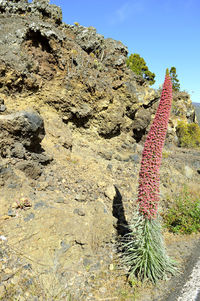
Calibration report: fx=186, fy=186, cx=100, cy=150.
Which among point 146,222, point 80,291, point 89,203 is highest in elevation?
point 146,222

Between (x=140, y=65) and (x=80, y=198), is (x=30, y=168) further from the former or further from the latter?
(x=140, y=65)

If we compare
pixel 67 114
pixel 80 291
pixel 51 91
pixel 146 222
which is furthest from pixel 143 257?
pixel 51 91

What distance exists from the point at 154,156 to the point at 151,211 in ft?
3.54

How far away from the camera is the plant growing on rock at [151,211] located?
329 centimetres

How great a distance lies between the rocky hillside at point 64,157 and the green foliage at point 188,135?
320 inches

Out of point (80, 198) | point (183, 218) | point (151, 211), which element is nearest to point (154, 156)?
point (151, 211)

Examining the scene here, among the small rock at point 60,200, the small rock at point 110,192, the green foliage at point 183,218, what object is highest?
the small rock at point 110,192

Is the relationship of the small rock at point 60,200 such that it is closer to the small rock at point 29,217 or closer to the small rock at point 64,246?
the small rock at point 29,217

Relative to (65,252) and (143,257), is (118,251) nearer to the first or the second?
(143,257)

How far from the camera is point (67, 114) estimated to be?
7871 mm

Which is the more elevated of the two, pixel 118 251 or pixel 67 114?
pixel 67 114

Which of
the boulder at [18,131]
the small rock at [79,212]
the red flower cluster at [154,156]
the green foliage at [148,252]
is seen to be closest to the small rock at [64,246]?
the small rock at [79,212]

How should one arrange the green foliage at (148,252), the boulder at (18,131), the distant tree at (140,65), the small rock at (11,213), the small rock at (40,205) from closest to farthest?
the green foliage at (148,252), the small rock at (11,213), the small rock at (40,205), the boulder at (18,131), the distant tree at (140,65)

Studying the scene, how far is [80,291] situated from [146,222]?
1.87 metres
